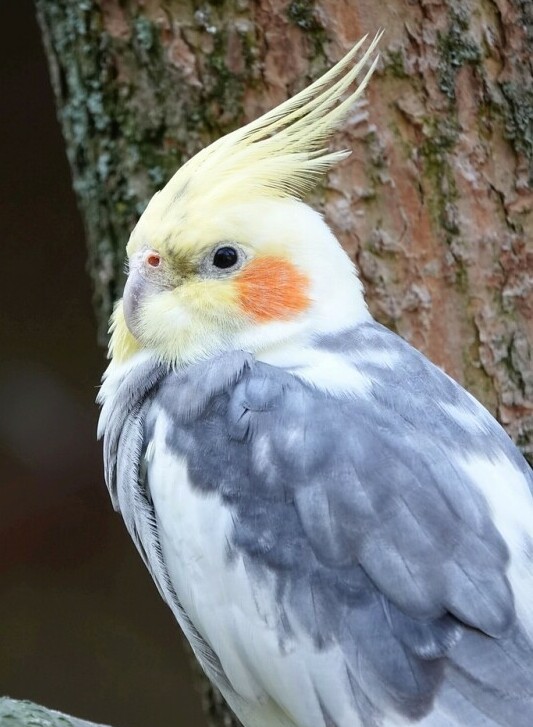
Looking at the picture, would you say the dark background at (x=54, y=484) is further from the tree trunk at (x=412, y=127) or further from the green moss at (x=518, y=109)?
the green moss at (x=518, y=109)

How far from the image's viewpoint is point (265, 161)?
8.53 feet

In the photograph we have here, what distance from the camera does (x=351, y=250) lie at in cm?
306

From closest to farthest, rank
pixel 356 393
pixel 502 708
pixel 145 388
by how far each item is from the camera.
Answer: pixel 502 708, pixel 356 393, pixel 145 388

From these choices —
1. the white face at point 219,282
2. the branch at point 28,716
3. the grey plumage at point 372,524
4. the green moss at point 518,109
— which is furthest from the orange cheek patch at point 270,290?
the branch at point 28,716

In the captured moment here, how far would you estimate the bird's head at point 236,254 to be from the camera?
8.32 feet

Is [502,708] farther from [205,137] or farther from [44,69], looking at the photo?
[44,69]

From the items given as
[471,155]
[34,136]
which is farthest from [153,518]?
[34,136]

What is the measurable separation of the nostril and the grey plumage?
0.85ft

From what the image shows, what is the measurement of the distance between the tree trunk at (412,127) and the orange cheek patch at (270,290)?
20.3 inches

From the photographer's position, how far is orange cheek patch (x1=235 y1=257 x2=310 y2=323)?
255cm

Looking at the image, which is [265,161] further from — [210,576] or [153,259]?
[210,576]

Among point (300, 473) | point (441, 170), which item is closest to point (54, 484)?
point (441, 170)

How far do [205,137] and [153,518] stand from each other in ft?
3.84

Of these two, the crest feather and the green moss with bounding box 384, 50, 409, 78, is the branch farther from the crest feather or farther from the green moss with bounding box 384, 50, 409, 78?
the green moss with bounding box 384, 50, 409, 78
